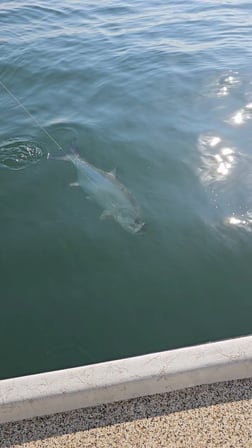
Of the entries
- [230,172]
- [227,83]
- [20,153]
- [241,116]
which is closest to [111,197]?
[230,172]

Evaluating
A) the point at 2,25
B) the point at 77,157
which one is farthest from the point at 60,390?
the point at 2,25

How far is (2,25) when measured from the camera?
15.3 m

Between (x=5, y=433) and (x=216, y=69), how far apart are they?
1067 centimetres

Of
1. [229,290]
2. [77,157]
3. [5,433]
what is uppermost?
[5,433]

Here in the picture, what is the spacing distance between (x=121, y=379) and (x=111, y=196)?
4001 mm

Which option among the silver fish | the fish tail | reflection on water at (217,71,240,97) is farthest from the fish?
reflection on water at (217,71,240,97)

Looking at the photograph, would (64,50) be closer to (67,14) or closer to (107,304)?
(67,14)

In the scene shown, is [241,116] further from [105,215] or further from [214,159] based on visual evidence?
[105,215]

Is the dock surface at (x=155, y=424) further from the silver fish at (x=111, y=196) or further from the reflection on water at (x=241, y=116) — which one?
the reflection on water at (x=241, y=116)

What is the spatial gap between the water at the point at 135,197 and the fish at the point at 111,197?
0.15 meters

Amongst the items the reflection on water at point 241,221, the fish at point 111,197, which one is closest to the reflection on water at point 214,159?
the reflection on water at point 241,221

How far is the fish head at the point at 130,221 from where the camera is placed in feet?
21.3

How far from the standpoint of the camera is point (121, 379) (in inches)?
118

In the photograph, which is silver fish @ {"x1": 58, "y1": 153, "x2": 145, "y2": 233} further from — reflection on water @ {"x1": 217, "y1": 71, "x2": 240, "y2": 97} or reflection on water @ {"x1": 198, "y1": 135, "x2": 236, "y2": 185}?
reflection on water @ {"x1": 217, "y1": 71, "x2": 240, "y2": 97}
